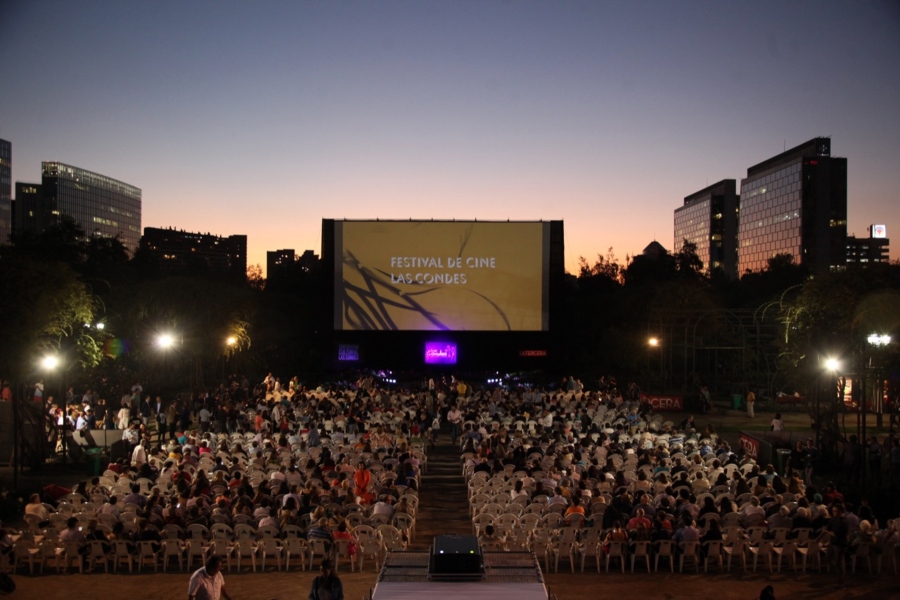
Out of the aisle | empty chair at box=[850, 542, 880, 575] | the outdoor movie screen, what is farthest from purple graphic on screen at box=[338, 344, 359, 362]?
empty chair at box=[850, 542, 880, 575]

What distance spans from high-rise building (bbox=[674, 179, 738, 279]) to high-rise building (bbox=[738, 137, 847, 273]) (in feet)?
47.4

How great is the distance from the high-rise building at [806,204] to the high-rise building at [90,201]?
359 feet

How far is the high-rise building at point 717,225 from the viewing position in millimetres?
137125

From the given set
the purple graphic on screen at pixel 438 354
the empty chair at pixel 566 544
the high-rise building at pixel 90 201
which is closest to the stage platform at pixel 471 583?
the empty chair at pixel 566 544

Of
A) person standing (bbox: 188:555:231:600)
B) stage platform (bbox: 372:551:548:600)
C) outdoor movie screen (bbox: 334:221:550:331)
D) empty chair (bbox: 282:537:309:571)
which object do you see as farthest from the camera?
outdoor movie screen (bbox: 334:221:550:331)

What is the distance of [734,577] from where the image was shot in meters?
9.98

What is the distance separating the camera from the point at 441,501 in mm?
14320

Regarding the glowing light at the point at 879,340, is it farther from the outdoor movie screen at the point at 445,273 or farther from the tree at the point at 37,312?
the tree at the point at 37,312

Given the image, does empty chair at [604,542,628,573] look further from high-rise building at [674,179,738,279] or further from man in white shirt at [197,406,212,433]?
high-rise building at [674,179,738,279]

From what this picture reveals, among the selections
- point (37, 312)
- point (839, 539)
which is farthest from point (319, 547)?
point (37, 312)

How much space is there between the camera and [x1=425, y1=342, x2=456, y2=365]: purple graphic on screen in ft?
108

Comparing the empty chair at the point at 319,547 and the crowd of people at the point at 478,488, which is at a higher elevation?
the crowd of people at the point at 478,488

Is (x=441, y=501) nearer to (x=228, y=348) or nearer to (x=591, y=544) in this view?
(x=591, y=544)

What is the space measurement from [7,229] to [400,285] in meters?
111
